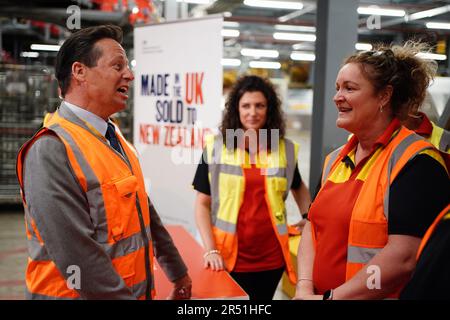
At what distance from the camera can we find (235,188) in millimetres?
2299

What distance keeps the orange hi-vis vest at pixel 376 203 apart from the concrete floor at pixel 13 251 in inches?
94.0

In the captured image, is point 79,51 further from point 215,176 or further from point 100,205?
point 215,176

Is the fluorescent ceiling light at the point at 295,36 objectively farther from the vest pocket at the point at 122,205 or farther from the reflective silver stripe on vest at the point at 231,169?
the vest pocket at the point at 122,205

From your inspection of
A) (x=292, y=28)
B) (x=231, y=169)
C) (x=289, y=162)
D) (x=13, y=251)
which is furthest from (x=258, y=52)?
(x=231, y=169)

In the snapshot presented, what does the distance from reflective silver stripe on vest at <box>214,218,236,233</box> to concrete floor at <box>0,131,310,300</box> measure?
1.57 metres

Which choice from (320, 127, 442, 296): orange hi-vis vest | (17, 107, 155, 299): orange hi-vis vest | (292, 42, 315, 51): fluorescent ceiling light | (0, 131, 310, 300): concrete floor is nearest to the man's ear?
(17, 107, 155, 299): orange hi-vis vest

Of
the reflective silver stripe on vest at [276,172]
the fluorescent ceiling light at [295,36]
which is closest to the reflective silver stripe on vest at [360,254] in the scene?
the reflective silver stripe on vest at [276,172]

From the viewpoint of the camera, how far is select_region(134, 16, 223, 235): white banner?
3.26 meters

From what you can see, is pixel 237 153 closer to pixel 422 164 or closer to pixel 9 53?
pixel 422 164

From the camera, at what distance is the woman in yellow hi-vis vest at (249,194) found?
7.58 feet

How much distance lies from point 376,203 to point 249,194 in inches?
38.0

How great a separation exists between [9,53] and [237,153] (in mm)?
12485

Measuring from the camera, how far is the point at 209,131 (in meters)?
3.28

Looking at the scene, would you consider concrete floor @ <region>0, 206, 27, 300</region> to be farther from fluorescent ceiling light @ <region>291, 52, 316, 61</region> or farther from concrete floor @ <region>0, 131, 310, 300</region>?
fluorescent ceiling light @ <region>291, 52, 316, 61</region>
